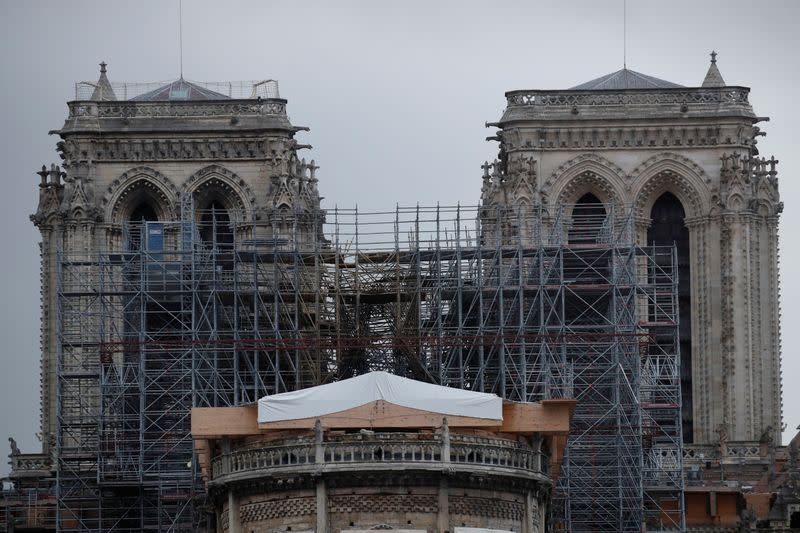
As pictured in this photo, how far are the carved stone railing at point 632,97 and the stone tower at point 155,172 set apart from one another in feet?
26.9

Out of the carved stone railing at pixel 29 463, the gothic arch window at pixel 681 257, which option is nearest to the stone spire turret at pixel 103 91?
the carved stone railing at pixel 29 463

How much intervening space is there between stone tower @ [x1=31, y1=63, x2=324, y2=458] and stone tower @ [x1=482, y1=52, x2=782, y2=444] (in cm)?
751

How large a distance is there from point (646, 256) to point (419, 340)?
7775 mm

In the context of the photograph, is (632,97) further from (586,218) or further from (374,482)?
(374,482)

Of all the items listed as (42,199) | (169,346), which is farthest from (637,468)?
(42,199)

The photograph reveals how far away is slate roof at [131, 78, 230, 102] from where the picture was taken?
112m

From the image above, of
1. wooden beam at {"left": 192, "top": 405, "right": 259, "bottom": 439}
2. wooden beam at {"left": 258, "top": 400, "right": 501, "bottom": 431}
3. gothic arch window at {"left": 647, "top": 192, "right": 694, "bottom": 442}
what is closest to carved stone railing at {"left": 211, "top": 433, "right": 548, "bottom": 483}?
wooden beam at {"left": 258, "top": 400, "right": 501, "bottom": 431}

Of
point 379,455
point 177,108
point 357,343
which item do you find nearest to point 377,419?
point 379,455

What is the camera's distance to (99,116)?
110 m

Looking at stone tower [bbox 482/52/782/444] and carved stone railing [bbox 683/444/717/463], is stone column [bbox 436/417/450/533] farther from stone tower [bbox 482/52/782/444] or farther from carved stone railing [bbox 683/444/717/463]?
stone tower [bbox 482/52/782/444]

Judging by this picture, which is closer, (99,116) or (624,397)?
(624,397)

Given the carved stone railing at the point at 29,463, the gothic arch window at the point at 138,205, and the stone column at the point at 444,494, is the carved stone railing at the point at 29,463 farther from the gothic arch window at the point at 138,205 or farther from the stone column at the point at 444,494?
the stone column at the point at 444,494

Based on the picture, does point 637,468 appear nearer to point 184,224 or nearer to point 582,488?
point 582,488

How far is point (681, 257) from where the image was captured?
10838 cm
